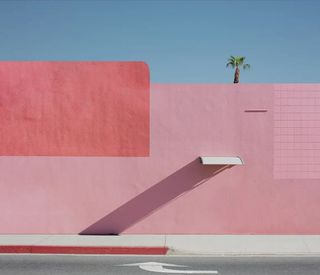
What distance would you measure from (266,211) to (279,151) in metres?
1.57

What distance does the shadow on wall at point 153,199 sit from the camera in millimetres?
12711

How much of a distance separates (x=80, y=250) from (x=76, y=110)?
373cm

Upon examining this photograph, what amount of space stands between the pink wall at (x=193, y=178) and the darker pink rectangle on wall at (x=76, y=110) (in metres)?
0.29

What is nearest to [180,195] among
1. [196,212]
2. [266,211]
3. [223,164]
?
[196,212]

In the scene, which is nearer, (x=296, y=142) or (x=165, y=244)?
(x=165, y=244)

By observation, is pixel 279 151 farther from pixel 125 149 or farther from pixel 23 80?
pixel 23 80

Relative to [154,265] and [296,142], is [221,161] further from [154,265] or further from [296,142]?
[154,265]

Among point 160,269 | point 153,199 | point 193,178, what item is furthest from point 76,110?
point 160,269

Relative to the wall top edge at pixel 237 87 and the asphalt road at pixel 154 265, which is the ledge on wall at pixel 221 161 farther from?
the asphalt road at pixel 154 265

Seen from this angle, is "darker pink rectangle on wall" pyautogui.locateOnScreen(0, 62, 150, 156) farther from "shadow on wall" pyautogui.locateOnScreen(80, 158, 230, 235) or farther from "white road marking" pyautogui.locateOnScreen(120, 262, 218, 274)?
"white road marking" pyautogui.locateOnScreen(120, 262, 218, 274)

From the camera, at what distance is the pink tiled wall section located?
12.8 m

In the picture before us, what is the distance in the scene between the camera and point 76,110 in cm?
1283

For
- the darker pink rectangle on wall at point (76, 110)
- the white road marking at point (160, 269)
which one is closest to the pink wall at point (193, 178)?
the darker pink rectangle on wall at point (76, 110)

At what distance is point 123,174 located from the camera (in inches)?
501
